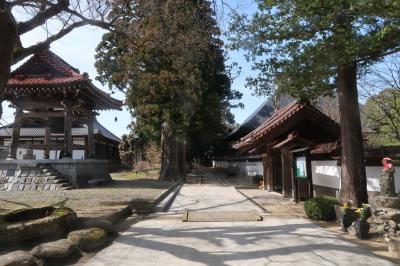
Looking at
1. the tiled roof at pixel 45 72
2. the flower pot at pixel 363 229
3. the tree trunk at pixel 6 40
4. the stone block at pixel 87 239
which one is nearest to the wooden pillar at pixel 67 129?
the tiled roof at pixel 45 72

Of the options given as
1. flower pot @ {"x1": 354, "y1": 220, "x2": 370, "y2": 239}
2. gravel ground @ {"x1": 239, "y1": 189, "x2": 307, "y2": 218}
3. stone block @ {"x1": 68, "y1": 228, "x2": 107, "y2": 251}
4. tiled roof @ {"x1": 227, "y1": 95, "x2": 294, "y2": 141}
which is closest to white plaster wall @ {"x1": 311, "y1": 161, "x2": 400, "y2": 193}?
gravel ground @ {"x1": 239, "y1": 189, "x2": 307, "y2": 218}

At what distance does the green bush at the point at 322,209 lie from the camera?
1047 centimetres

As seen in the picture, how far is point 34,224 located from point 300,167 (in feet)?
31.6

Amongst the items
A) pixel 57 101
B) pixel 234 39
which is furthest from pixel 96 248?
pixel 57 101

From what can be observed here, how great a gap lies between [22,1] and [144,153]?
30749 mm

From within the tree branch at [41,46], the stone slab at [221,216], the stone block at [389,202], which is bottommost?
the stone slab at [221,216]

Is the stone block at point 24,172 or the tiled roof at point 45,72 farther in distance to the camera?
the tiled roof at point 45,72

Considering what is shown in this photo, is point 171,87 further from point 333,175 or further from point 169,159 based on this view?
point 333,175

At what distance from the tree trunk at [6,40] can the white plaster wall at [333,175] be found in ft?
30.5

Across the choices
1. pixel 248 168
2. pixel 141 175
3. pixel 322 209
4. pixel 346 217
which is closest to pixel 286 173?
pixel 322 209

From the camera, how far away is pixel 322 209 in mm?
10469

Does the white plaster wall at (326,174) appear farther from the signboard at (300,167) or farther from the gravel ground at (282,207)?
the gravel ground at (282,207)

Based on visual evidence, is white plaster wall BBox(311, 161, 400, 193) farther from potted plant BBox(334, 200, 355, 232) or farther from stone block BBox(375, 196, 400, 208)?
potted plant BBox(334, 200, 355, 232)

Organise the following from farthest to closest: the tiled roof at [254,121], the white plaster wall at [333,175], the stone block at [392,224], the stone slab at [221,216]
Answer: the tiled roof at [254,121]
the stone slab at [221,216]
the white plaster wall at [333,175]
the stone block at [392,224]
